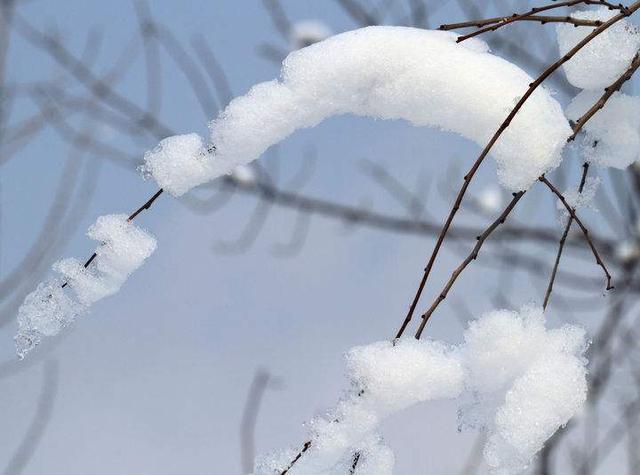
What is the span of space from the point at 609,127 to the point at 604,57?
0.12 metres

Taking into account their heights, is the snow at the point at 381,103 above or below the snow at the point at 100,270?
above

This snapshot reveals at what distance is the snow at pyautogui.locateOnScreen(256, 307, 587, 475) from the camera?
852 mm

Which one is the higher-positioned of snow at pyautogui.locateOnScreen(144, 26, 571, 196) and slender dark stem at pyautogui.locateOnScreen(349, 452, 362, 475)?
snow at pyautogui.locateOnScreen(144, 26, 571, 196)

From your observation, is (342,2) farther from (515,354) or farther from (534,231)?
(515,354)

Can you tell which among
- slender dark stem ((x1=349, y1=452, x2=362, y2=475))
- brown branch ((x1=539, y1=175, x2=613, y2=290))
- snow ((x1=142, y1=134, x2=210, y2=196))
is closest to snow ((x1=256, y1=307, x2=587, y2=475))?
slender dark stem ((x1=349, y1=452, x2=362, y2=475))

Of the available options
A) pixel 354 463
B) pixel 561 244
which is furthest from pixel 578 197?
pixel 354 463

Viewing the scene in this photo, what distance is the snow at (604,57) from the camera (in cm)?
107

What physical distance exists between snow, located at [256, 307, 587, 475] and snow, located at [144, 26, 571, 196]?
7.9 inches

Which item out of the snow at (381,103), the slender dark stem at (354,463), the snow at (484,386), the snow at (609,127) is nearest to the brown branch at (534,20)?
the snow at (381,103)

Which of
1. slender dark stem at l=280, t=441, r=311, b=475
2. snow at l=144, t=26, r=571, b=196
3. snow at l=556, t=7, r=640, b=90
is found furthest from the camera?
snow at l=556, t=7, r=640, b=90

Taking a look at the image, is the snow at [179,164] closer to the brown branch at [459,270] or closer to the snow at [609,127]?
the brown branch at [459,270]

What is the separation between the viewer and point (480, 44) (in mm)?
1054

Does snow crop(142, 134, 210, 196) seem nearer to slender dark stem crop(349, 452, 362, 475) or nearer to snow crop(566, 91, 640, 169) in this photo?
slender dark stem crop(349, 452, 362, 475)

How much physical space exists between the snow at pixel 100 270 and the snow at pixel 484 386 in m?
0.32
